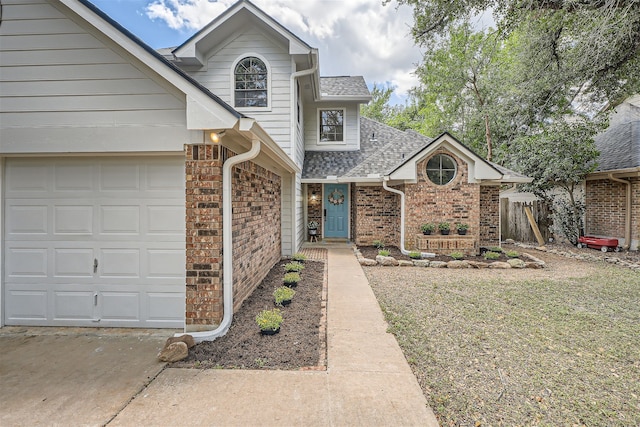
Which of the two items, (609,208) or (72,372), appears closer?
A: (72,372)

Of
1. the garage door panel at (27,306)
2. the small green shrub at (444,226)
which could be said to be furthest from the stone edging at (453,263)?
the garage door panel at (27,306)

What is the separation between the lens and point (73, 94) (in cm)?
344

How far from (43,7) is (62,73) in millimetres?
792

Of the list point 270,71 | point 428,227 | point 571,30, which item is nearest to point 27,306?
point 270,71

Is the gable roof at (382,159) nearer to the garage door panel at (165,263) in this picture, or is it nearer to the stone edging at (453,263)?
the stone edging at (453,263)

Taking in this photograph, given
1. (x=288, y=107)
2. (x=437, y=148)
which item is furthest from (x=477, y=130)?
(x=288, y=107)

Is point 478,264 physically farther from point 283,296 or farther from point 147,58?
point 147,58

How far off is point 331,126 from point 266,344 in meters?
9.96

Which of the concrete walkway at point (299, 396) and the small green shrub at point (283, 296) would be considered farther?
the small green shrub at point (283, 296)

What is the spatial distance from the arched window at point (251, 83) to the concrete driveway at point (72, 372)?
6596mm

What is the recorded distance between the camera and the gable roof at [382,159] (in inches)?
336

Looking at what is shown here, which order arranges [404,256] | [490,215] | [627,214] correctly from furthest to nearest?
[490,215], [627,214], [404,256]

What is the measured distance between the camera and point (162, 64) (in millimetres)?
3238

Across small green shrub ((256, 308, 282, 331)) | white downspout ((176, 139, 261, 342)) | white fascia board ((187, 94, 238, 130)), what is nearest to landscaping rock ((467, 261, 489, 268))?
small green shrub ((256, 308, 282, 331))
